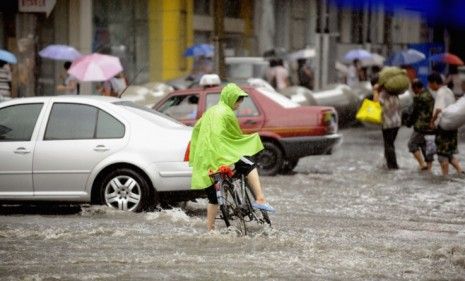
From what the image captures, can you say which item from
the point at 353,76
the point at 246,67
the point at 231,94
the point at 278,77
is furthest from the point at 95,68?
the point at 353,76

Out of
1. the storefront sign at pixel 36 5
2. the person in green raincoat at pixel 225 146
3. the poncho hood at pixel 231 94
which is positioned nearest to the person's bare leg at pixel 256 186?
the person in green raincoat at pixel 225 146

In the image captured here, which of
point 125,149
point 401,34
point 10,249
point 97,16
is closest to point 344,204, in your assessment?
point 125,149

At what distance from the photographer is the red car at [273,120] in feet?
53.4

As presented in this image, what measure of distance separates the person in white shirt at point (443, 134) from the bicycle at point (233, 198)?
22.6 feet

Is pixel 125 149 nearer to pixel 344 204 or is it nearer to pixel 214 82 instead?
pixel 344 204

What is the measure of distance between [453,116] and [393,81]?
156cm

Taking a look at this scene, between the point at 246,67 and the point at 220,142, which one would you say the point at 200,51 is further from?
the point at 220,142

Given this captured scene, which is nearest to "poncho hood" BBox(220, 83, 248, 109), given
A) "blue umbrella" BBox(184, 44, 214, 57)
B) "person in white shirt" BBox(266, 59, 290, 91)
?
"person in white shirt" BBox(266, 59, 290, 91)

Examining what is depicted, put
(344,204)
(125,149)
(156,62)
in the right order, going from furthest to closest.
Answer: (156,62)
(344,204)
(125,149)

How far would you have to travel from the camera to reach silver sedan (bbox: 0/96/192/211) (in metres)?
11.6

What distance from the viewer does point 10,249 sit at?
373 inches

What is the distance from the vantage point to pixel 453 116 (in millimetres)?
15914

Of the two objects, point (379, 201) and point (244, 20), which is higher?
point (244, 20)

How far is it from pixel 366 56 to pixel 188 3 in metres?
7.87
